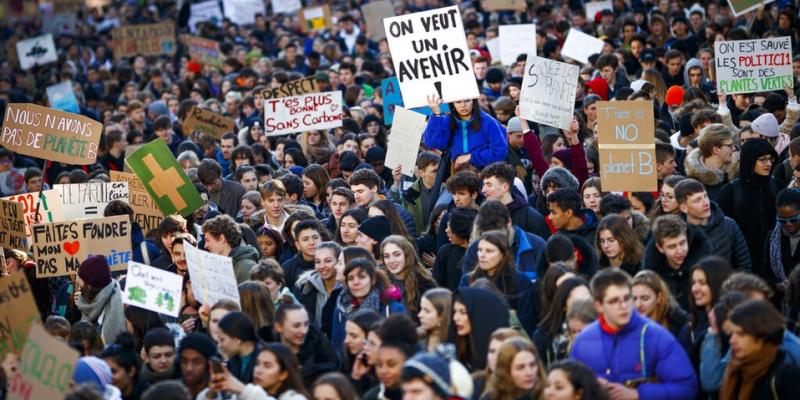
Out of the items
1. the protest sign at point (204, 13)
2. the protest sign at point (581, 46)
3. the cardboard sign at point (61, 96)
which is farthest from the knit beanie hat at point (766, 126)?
the protest sign at point (204, 13)

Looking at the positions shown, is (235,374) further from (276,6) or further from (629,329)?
(276,6)

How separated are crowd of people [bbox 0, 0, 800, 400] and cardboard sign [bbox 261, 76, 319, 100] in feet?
1.70

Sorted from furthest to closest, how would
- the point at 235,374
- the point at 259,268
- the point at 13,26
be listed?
the point at 13,26, the point at 259,268, the point at 235,374

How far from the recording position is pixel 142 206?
45.2ft

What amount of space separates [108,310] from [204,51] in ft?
52.9

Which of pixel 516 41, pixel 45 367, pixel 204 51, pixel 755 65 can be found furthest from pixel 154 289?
pixel 204 51

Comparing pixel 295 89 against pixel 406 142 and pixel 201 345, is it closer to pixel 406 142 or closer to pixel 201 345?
pixel 406 142

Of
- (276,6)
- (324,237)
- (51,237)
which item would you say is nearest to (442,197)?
(324,237)

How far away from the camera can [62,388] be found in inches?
300

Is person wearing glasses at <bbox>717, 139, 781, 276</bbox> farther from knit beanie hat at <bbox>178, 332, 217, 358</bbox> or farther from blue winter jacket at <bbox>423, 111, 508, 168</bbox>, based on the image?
knit beanie hat at <bbox>178, 332, 217, 358</bbox>

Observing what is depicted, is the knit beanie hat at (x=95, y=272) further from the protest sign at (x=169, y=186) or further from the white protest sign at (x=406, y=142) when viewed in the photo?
the white protest sign at (x=406, y=142)

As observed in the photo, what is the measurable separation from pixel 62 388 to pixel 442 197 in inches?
193

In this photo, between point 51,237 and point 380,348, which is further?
point 51,237

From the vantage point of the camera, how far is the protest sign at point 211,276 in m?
9.48
